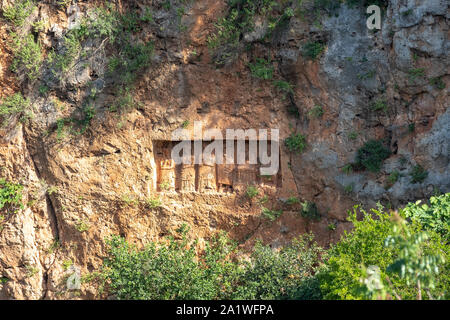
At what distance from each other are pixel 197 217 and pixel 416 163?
5076mm

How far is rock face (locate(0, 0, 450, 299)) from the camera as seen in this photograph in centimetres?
1286

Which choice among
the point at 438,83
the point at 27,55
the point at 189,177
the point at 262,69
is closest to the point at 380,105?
the point at 438,83

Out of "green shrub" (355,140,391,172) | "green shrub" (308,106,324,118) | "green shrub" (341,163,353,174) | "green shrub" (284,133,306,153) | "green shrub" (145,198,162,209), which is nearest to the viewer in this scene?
"green shrub" (355,140,391,172)

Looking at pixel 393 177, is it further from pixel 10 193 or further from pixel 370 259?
pixel 10 193

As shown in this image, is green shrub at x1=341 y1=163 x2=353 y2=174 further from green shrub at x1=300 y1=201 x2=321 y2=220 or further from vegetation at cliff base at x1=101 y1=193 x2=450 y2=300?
green shrub at x1=300 y1=201 x2=321 y2=220

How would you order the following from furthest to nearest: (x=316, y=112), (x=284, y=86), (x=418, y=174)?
1. (x=284, y=86)
2. (x=316, y=112)
3. (x=418, y=174)

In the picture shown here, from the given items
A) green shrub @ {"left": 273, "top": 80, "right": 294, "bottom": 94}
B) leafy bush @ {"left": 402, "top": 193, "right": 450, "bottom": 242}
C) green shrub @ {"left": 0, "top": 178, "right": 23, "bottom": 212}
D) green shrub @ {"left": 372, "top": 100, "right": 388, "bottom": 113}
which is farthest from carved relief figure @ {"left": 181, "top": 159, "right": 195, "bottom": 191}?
leafy bush @ {"left": 402, "top": 193, "right": 450, "bottom": 242}

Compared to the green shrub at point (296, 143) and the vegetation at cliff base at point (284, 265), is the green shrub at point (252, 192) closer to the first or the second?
the vegetation at cliff base at point (284, 265)

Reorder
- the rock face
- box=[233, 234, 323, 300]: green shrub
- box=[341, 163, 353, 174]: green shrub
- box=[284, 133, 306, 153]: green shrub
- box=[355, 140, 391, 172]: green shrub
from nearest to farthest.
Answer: box=[233, 234, 323, 300]: green shrub < box=[355, 140, 391, 172]: green shrub < box=[341, 163, 353, 174]: green shrub < the rock face < box=[284, 133, 306, 153]: green shrub

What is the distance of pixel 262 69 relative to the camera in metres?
13.1

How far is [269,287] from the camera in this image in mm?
11297

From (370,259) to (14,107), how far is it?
886 cm

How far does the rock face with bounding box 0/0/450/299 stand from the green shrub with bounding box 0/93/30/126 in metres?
0.19
